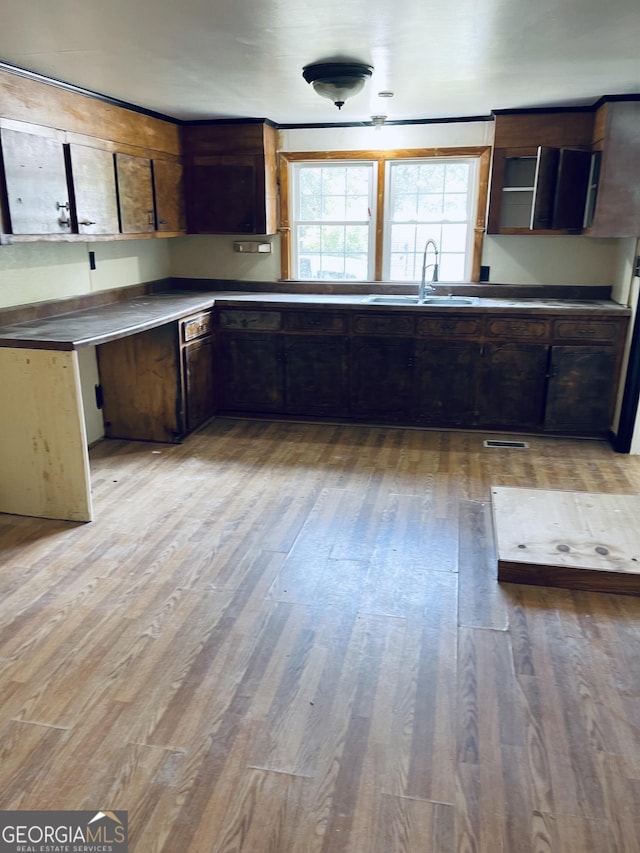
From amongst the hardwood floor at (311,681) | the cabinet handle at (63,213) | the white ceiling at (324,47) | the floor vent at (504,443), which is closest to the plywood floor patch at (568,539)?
the hardwood floor at (311,681)

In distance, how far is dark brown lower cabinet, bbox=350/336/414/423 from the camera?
4625 millimetres

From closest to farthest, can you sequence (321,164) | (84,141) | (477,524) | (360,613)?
(360,613)
(477,524)
(84,141)
(321,164)

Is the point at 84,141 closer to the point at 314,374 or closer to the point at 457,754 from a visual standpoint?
the point at 314,374

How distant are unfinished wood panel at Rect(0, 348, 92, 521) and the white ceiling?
139cm

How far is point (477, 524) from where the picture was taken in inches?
130

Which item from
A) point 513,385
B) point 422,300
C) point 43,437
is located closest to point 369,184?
point 422,300

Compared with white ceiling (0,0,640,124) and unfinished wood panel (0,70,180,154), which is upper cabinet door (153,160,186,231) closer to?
unfinished wood panel (0,70,180,154)

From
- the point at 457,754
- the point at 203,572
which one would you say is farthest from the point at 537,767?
the point at 203,572

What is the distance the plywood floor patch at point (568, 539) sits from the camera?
2693 millimetres

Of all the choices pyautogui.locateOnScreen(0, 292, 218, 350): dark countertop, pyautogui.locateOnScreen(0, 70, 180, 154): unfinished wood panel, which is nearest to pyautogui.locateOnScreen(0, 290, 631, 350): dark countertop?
pyautogui.locateOnScreen(0, 292, 218, 350): dark countertop

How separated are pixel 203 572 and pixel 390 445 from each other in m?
1.99

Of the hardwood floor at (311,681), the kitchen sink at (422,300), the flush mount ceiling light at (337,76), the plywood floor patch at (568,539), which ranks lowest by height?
the hardwood floor at (311,681)

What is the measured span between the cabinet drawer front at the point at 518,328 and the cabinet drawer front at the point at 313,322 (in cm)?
105

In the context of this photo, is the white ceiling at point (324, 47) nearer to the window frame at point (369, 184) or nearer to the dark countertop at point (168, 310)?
the window frame at point (369, 184)
